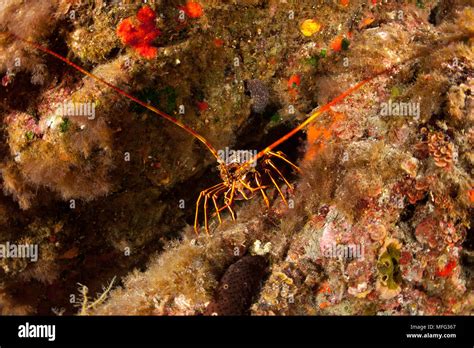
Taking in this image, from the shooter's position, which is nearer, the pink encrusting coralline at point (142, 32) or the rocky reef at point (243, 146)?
the rocky reef at point (243, 146)

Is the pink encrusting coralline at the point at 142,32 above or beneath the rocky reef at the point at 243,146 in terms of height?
above

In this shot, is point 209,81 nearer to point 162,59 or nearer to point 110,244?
point 162,59

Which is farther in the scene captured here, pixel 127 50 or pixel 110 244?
pixel 110 244
